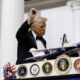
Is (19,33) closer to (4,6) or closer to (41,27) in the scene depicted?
(41,27)

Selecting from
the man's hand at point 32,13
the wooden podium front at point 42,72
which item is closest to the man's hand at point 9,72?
the wooden podium front at point 42,72

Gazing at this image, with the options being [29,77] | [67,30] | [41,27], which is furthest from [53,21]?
[29,77]

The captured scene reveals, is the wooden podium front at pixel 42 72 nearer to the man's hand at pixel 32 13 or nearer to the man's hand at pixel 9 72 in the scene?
the man's hand at pixel 9 72

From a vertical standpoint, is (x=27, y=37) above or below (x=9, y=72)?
above

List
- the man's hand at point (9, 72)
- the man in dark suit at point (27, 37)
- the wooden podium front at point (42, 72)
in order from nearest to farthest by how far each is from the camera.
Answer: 1. the wooden podium front at point (42, 72)
2. the man's hand at point (9, 72)
3. the man in dark suit at point (27, 37)

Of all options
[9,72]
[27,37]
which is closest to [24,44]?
[27,37]

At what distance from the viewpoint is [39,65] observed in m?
1.10

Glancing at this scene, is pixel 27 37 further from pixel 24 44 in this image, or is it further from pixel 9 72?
pixel 9 72

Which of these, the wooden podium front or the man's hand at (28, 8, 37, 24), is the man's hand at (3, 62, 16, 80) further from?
the man's hand at (28, 8, 37, 24)

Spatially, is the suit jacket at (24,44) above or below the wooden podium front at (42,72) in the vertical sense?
above

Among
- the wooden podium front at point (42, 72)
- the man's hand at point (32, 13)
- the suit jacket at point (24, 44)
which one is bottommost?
the wooden podium front at point (42, 72)

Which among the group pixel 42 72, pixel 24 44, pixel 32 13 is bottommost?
pixel 42 72

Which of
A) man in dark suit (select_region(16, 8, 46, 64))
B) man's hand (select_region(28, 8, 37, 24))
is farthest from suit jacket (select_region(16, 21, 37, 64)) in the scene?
man's hand (select_region(28, 8, 37, 24))

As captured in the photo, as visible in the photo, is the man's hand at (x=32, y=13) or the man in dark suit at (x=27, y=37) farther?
the man in dark suit at (x=27, y=37)
